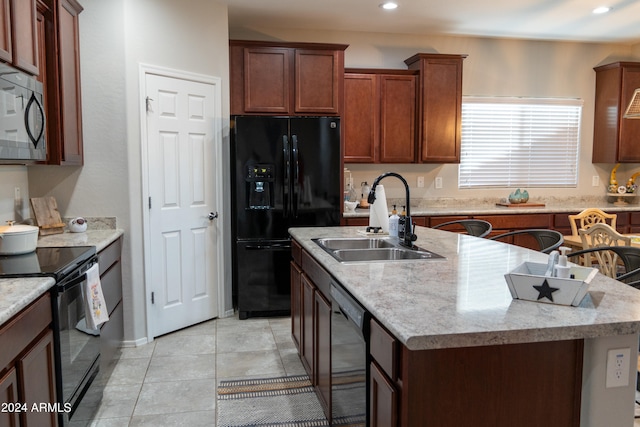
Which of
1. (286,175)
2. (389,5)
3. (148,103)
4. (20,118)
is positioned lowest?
(286,175)

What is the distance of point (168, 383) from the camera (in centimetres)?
295

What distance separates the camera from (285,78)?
14.2 feet

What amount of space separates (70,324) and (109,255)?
992mm

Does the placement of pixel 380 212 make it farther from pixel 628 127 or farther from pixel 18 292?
pixel 628 127

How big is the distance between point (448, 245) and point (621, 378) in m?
1.27

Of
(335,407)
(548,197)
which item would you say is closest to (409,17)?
(548,197)

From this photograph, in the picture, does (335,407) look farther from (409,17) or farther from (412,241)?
(409,17)

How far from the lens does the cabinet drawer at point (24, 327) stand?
1.50 m

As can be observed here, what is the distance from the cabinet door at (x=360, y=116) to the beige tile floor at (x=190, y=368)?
185 centimetres

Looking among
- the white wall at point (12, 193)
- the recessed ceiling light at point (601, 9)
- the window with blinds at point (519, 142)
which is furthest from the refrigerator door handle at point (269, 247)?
the recessed ceiling light at point (601, 9)

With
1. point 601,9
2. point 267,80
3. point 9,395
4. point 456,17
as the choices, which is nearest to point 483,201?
point 456,17

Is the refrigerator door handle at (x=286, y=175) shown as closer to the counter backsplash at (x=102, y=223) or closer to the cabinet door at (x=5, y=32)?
the counter backsplash at (x=102, y=223)

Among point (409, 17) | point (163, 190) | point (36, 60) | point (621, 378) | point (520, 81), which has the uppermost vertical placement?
point (409, 17)

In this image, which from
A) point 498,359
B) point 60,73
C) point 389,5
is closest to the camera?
point 498,359
